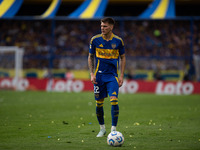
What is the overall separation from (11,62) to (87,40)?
6.99 metres

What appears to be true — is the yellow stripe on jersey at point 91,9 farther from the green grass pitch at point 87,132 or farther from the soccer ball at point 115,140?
the soccer ball at point 115,140

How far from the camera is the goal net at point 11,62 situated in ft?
86.1

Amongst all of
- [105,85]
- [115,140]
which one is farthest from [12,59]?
[115,140]

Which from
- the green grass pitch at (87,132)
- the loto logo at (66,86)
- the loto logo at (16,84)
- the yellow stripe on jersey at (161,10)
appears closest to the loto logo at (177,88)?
the yellow stripe on jersey at (161,10)

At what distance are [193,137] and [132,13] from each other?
95.9ft

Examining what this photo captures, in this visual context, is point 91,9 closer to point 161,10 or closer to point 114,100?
point 161,10

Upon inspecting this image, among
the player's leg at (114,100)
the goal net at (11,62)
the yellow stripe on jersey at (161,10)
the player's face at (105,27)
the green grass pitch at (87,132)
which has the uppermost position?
the yellow stripe on jersey at (161,10)

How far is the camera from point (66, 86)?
83.4 feet

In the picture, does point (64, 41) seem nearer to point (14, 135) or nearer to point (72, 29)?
point (72, 29)

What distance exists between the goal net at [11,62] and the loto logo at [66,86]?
2538 mm

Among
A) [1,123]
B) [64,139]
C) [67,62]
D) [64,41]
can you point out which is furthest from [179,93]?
[64,139]

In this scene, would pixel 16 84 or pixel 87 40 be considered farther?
pixel 87 40

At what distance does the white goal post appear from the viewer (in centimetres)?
2631

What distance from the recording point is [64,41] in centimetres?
3209
